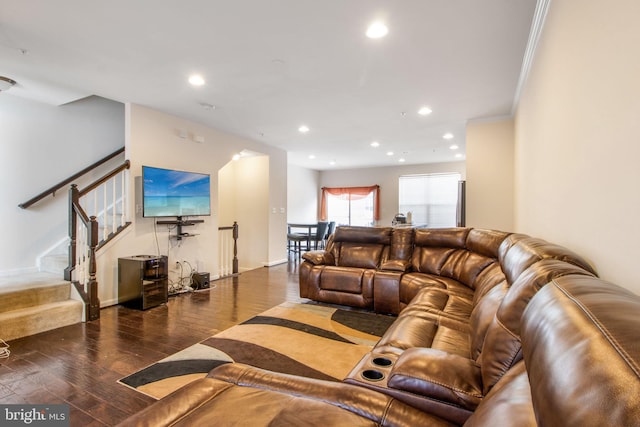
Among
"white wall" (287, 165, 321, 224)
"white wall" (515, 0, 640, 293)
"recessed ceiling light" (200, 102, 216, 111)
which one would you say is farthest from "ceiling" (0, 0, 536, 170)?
"white wall" (287, 165, 321, 224)

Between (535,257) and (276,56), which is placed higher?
(276,56)

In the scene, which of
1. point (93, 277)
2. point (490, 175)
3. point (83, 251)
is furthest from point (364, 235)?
point (83, 251)

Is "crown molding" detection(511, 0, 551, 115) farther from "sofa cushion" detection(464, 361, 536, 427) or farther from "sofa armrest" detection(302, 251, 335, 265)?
"sofa armrest" detection(302, 251, 335, 265)

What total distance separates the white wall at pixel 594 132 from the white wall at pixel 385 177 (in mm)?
6894

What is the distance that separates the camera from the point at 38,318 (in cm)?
302

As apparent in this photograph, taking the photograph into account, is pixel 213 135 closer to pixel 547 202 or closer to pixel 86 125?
pixel 86 125

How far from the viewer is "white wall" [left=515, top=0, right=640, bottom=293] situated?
1012 millimetres

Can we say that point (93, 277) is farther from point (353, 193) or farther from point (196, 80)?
point (353, 193)

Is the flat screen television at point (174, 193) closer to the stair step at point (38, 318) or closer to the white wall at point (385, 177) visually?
the stair step at point (38, 318)

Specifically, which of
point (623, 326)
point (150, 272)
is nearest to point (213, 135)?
point (150, 272)

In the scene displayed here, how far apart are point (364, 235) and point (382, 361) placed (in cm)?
274

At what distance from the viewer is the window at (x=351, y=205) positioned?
983 centimetres

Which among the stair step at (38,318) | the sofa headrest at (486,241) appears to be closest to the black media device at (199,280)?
the stair step at (38,318)

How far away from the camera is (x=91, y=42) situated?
2.56 meters
